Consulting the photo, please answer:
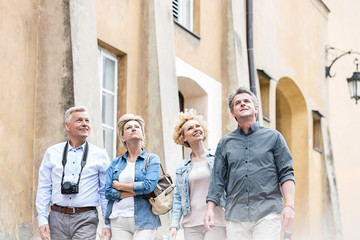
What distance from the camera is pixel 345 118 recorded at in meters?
24.7

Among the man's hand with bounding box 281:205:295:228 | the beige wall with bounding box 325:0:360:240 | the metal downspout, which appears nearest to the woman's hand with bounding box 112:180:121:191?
the man's hand with bounding box 281:205:295:228

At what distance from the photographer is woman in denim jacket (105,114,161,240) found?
5738 millimetres

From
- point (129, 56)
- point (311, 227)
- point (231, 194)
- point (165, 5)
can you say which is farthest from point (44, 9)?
point (311, 227)

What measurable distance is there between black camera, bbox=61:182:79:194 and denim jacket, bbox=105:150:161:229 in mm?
249

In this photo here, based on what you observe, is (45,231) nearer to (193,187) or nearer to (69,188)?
(69,188)

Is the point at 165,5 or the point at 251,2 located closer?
the point at 165,5

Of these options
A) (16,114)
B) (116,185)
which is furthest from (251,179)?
(16,114)

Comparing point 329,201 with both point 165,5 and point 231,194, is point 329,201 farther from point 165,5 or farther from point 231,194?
point 231,194

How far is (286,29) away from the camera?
1759 centimetres

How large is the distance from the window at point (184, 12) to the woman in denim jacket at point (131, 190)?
6881 mm

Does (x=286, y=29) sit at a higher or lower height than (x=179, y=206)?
higher

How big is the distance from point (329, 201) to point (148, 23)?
10235 mm

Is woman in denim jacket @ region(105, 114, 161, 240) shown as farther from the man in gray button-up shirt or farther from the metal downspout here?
the metal downspout

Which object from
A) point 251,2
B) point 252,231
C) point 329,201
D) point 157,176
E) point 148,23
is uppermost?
point 251,2
